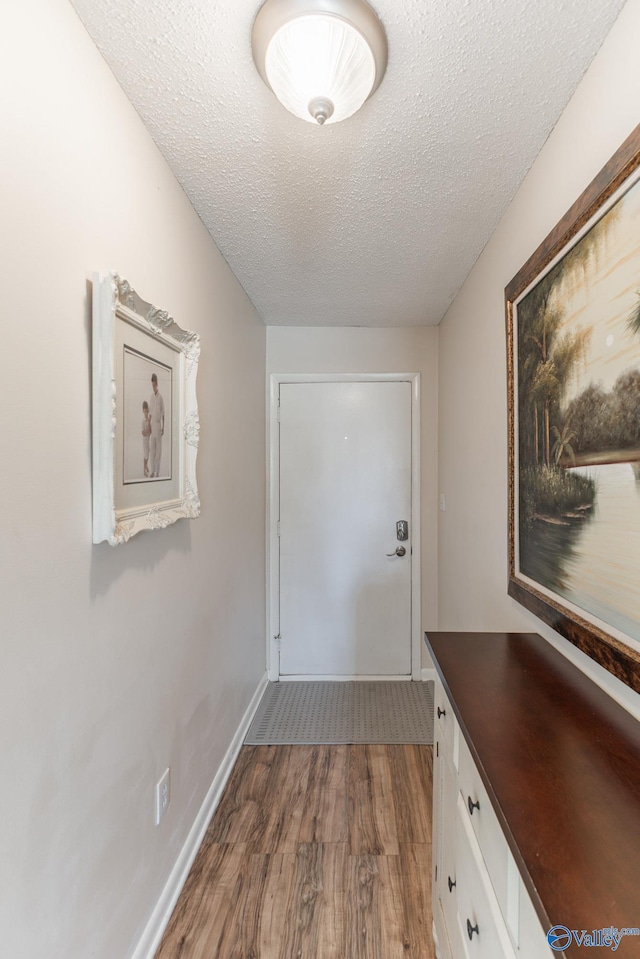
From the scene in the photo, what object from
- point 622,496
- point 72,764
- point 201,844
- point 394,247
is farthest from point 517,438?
point 201,844

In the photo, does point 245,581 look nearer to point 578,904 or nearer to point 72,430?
point 72,430

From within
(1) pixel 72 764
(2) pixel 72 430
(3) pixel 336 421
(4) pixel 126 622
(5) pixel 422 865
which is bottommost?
(5) pixel 422 865

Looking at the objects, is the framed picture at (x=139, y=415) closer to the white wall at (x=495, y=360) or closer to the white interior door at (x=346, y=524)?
the white wall at (x=495, y=360)

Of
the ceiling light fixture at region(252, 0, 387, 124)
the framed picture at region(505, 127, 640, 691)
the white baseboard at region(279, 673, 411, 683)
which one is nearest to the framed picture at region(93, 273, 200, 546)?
the ceiling light fixture at region(252, 0, 387, 124)

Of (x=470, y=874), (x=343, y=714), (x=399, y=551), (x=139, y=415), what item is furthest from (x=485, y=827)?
(x=399, y=551)

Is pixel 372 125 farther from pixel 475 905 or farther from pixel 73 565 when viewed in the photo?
pixel 475 905

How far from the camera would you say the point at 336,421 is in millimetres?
3062

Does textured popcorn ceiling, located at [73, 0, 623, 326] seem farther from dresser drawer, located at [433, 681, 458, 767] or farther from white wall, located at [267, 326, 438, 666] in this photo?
dresser drawer, located at [433, 681, 458, 767]

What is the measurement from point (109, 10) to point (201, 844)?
2.47 metres

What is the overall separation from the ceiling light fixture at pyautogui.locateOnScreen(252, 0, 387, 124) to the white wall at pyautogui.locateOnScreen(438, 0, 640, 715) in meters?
0.51

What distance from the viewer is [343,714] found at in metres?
2.65

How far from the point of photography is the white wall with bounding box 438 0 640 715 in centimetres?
100

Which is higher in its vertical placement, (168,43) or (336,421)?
(168,43)

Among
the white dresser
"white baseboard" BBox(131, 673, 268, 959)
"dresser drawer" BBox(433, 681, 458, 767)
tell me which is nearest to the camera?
the white dresser
